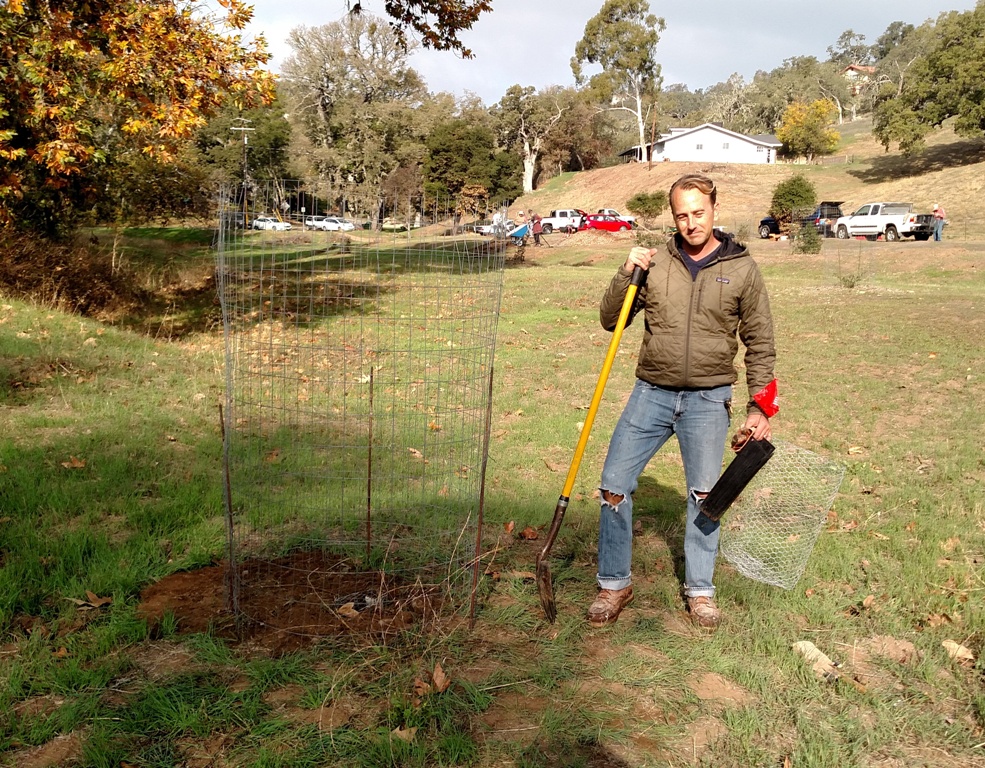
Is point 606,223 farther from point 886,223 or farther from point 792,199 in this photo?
point 886,223

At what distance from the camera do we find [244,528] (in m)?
4.45

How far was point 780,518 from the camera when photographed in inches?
184

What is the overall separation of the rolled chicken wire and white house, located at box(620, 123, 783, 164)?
54.8 metres

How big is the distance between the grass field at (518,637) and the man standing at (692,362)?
478 millimetres

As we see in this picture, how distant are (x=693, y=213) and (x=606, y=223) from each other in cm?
3418

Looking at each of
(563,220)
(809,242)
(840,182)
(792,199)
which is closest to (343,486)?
(809,242)

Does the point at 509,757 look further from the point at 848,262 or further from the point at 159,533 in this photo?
the point at 848,262

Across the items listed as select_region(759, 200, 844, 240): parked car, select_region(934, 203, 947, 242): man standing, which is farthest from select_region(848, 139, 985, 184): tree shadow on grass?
select_region(934, 203, 947, 242): man standing

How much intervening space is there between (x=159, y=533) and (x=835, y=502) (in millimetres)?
4102

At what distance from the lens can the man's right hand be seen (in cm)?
329

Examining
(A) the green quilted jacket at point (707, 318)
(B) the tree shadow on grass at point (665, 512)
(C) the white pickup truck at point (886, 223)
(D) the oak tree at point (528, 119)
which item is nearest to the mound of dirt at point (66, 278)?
(B) the tree shadow on grass at point (665, 512)

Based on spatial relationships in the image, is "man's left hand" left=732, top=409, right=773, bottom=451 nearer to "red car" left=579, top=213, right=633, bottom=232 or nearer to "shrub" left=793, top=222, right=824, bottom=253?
"shrub" left=793, top=222, right=824, bottom=253

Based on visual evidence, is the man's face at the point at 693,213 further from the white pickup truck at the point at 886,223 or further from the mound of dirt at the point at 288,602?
the white pickup truck at the point at 886,223

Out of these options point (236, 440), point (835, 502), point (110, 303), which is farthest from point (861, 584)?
point (110, 303)
